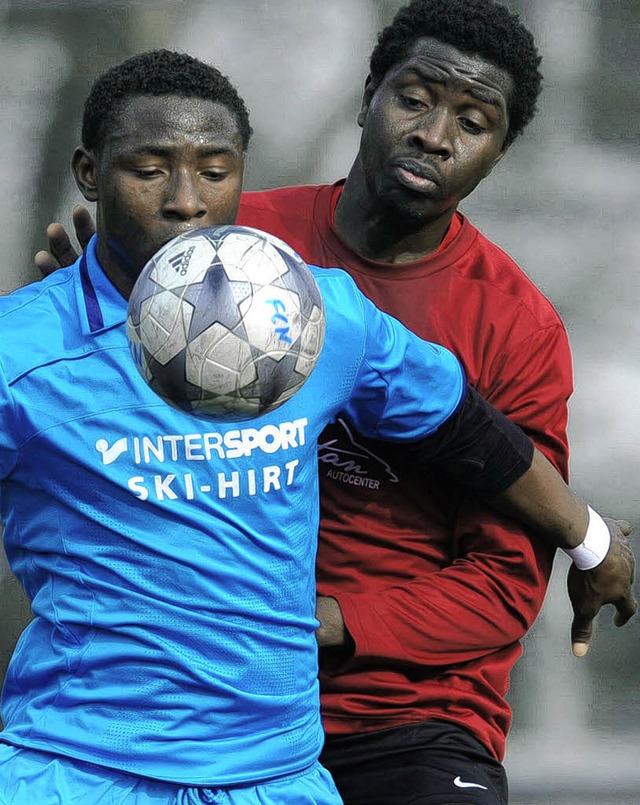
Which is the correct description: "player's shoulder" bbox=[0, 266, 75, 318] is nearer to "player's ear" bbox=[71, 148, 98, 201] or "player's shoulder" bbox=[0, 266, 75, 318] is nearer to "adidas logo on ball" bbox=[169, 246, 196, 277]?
"player's ear" bbox=[71, 148, 98, 201]

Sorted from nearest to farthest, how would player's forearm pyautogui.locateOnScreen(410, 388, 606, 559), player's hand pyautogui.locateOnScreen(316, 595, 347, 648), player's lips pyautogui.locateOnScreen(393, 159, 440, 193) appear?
1. player's forearm pyautogui.locateOnScreen(410, 388, 606, 559)
2. player's hand pyautogui.locateOnScreen(316, 595, 347, 648)
3. player's lips pyautogui.locateOnScreen(393, 159, 440, 193)

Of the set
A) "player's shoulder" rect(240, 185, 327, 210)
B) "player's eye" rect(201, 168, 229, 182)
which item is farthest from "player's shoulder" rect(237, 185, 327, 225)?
"player's eye" rect(201, 168, 229, 182)

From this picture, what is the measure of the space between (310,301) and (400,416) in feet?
1.71

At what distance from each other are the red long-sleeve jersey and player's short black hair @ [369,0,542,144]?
0.39 metres

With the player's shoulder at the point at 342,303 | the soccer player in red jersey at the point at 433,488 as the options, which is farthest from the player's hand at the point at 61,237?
the player's shoulder at the point at 342,303

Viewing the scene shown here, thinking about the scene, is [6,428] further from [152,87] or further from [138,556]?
[152,87]

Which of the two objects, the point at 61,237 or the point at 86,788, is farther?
the point at 61,237

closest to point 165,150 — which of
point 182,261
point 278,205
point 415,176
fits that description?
point 182,261

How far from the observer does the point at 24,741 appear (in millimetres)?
2352

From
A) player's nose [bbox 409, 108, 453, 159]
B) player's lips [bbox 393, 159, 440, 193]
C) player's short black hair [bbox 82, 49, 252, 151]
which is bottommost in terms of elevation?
player's lips [bbox 393, 159, 440, 193]

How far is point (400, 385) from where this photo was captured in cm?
256

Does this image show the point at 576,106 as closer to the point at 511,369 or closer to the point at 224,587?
the point at 511,369

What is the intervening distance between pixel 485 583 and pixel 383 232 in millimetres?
781

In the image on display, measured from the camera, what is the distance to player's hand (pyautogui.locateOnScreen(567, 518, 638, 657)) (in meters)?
3.00
